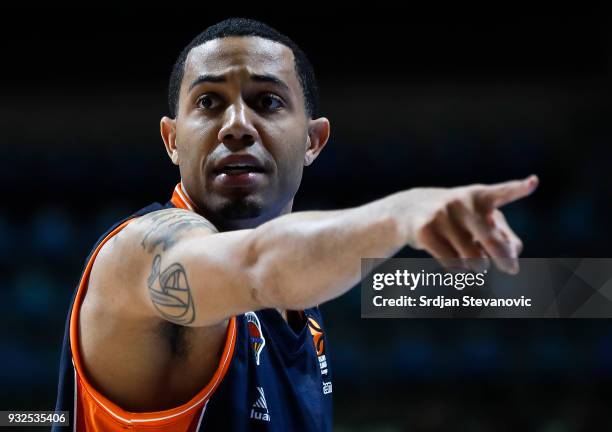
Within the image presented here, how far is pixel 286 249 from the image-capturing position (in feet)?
5.57

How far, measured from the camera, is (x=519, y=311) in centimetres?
230

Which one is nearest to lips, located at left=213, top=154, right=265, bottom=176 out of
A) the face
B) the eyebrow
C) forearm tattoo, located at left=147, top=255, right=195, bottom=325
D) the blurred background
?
the face

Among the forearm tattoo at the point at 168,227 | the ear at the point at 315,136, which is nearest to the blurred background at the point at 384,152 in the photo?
the ear at the point at 315,136

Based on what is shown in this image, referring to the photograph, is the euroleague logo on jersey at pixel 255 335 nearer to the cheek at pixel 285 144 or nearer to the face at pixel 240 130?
the face at pixel 240 130

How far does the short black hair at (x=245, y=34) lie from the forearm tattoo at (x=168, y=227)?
89 cm

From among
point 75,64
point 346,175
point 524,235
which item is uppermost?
point 75,64

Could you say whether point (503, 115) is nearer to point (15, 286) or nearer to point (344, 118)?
point (344, 118)

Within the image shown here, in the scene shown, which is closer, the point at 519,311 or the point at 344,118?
the point at 519,311

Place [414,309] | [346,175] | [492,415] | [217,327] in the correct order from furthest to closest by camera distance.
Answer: [346,175] < [492,415] < [217,327] < [414,309]

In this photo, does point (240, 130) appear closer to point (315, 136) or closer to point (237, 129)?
point (237, 129)

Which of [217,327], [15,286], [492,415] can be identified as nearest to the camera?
[217,327]

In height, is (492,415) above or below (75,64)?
below

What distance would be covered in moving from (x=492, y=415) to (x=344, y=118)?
3158 mm

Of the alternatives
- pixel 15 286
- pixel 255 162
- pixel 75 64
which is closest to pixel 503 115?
pixel 75 64
